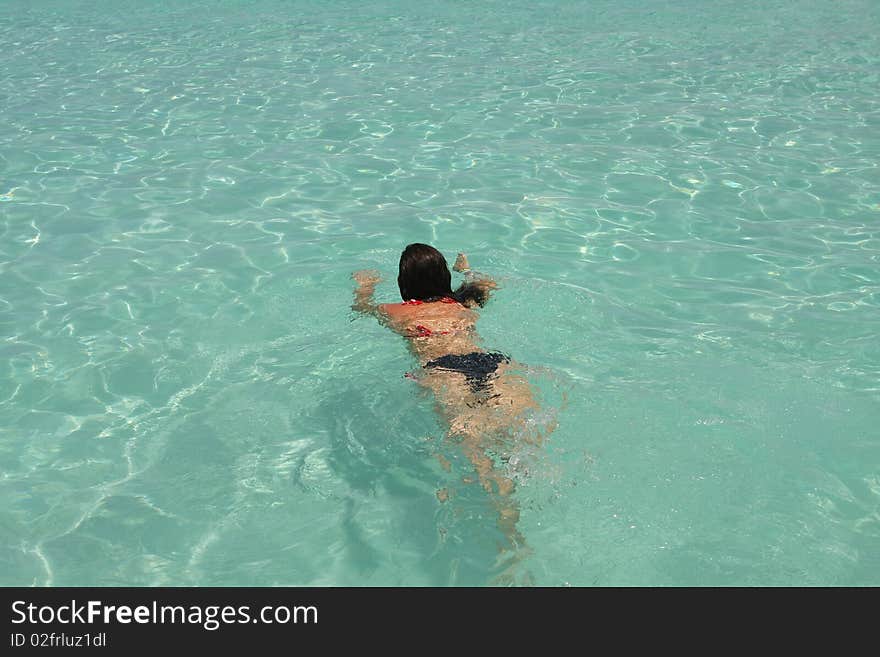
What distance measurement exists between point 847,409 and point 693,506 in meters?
1.29

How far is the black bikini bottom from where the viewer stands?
165 inches

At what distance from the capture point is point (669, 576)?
11.6 ft

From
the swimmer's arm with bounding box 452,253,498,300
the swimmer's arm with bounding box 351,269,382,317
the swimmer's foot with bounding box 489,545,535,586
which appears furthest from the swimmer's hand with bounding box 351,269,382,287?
the swimmer's foot with bounding box 489,545,535,586

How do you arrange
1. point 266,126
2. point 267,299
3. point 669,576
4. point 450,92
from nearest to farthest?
point 669,576 → point 267,299 → point 266,126 → point 450,92

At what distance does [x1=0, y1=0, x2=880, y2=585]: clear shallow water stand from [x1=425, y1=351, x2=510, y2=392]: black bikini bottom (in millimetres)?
278

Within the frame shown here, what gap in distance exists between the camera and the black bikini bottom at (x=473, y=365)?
4203 millimetres

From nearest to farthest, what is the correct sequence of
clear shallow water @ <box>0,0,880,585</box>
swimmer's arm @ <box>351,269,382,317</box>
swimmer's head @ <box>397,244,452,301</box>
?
clear shallow water @ <box>0,0,880,585</box> < swimmer's head @ <box>397,244,452,301</box> < swimmer's arm @ <box>351,269,382,317</box>

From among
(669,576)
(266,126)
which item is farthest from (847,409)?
(266,126)

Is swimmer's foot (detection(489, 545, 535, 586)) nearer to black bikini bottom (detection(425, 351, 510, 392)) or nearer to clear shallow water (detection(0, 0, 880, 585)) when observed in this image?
clear shallow water (detection(0, 0, 880, 585))

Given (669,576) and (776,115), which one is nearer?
(669,576)

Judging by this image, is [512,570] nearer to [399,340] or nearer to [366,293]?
[399,340]

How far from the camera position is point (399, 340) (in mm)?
5090

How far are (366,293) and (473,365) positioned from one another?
49.2 inches
